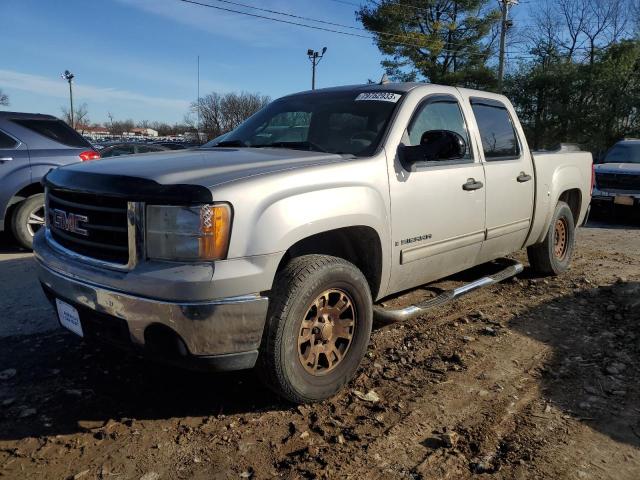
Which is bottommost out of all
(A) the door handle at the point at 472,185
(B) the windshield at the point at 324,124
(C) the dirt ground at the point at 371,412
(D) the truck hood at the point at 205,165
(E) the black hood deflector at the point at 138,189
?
(C) the dirt ground at the point at 371,412

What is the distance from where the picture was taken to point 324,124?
3.92 meters

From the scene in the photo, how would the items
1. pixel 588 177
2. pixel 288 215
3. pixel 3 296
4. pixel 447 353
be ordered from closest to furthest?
pixel 288 215, pixel 447 353, pixel 3 296, pixel 588 177

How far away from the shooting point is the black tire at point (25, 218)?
268 inches

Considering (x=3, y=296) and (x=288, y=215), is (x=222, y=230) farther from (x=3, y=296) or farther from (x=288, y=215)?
(x=3, y=296)

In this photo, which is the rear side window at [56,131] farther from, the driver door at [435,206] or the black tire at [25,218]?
the driver door at [435,206]

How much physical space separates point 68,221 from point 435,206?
233cm

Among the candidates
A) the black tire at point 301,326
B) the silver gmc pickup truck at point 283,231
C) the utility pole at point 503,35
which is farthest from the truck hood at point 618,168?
the utility pole at point 503,35

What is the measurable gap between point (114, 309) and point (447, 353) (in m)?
2.31

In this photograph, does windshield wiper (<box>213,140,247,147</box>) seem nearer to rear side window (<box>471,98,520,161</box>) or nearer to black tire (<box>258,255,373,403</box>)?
black tire (<box>258,255,373,403</box>)

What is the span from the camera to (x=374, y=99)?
3.85m

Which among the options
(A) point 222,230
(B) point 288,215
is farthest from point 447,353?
(A) point 222,230

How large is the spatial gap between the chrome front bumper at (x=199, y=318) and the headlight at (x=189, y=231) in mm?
228

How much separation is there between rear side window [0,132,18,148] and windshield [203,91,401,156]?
12.8 feet

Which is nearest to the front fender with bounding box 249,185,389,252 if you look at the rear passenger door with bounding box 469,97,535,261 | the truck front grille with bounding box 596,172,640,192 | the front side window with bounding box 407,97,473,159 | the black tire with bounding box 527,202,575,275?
the front side window with bounding box 407,97,473,159
